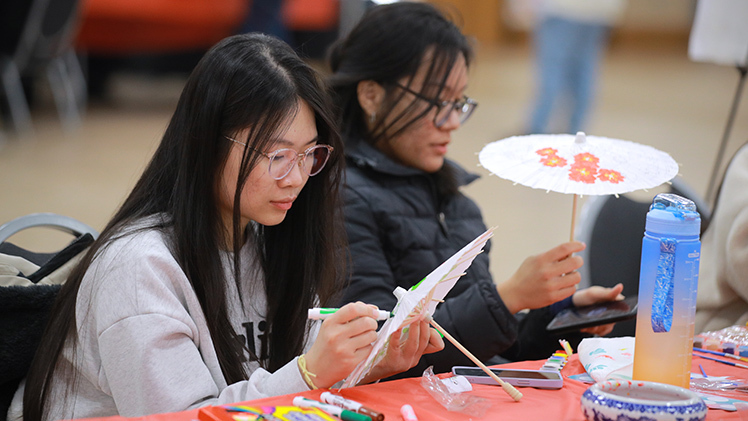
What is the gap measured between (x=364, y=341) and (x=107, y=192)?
11.7 feet

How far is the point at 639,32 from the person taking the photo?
11.6 meters

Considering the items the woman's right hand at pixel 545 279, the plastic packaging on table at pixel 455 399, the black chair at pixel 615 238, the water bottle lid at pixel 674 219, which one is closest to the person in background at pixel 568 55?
the black chair at pixel 615 238

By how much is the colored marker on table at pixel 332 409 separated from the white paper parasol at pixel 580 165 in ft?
1.66

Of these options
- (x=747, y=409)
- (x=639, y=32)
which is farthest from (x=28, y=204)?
(x=639, y=32)

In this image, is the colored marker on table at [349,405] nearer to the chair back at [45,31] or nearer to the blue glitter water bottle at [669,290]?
the blue glitter water bottle at [669,290]

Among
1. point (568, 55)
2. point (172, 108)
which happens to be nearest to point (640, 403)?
point (568, 55)

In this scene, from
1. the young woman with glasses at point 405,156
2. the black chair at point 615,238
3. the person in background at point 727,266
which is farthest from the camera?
the black chair at point 615,238

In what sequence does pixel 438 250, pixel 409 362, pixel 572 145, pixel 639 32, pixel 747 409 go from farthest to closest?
1. pixel 639 32
2. pixel 438 250
3. pixel 572 145
4. pixel 409 362
5. pixel 747 409

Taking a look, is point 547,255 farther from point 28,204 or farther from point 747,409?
point 28,204

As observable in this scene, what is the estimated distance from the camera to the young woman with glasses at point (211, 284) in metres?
1.14

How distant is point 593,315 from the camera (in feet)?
5.32

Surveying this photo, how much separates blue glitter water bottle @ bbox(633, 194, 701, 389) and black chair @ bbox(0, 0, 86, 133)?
16.6 feet

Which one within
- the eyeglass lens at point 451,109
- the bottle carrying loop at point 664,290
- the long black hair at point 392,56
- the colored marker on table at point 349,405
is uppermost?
the long black hair at point 392,56

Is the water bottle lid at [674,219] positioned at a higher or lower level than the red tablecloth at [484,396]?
higher
